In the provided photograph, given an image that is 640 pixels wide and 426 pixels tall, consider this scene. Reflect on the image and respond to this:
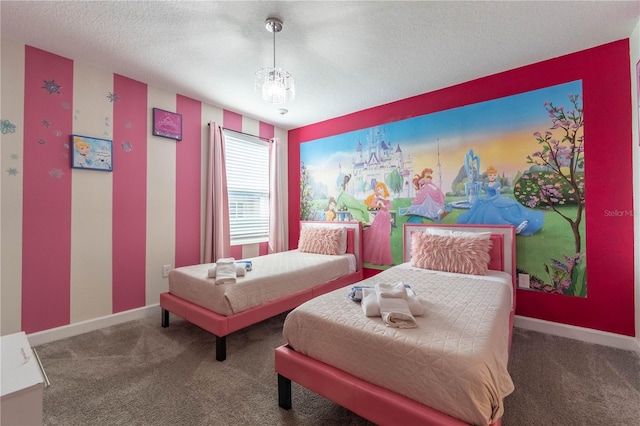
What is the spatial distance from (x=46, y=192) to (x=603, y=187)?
4791 millimetres

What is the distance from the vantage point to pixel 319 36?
2.23 meters

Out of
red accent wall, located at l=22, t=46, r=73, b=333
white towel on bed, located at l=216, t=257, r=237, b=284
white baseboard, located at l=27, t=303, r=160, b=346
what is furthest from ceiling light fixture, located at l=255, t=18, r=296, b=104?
white baseboard, located at l=27, t=303, r=160, b=346

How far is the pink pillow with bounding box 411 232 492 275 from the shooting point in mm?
2516

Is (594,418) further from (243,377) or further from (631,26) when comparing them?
(631,26)

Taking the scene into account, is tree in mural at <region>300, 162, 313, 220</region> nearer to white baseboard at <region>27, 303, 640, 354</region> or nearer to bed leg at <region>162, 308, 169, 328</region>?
bed leg at <region>162, 308, 169, 328</region>

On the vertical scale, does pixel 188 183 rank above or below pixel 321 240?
above

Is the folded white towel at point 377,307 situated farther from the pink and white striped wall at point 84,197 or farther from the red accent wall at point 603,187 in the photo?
the pink and white striped wall at point 84,197

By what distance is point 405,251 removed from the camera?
3291 millimetres

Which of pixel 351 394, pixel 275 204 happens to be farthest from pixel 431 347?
A: pixel 275 204

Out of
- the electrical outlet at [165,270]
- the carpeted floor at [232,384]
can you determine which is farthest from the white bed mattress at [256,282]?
the electrical outlet at [165,270]

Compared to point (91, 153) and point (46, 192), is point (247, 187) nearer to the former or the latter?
point (91, 153)

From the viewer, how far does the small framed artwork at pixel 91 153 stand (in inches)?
101

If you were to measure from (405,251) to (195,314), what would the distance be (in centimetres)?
230

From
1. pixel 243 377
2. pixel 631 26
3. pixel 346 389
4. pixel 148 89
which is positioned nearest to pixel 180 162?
pixel 148 89
